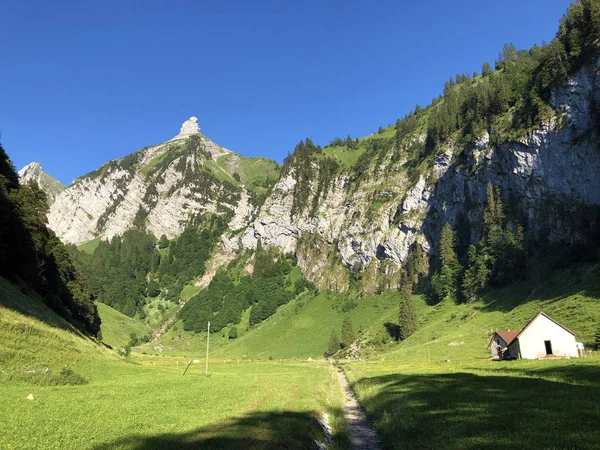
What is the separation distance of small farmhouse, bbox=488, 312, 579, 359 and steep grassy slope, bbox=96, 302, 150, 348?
5466 inches

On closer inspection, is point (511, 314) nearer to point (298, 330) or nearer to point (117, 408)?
point (298, 330)

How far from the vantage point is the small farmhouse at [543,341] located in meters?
59.5

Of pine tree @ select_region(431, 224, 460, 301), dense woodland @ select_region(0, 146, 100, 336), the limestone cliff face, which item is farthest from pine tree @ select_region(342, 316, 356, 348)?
dense woodland @ select_region(0, 146, 100, 336)

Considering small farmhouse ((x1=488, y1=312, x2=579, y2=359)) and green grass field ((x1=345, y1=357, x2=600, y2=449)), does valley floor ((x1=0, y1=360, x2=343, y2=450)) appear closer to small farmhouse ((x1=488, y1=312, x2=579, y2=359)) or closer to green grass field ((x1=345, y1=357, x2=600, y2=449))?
green grass field ((x1=345, y1=357, x2=600, y2=449))

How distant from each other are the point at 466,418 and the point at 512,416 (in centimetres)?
202

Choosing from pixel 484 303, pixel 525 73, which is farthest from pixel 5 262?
pixel 525 73

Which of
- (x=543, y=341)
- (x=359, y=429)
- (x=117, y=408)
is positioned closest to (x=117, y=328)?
(x=543, y=341)

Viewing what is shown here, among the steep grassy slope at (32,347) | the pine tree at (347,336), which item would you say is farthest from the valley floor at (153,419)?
the pine tree at (347,336)

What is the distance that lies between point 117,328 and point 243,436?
17863 cm

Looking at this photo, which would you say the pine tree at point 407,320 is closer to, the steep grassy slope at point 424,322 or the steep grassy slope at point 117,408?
the steep grassy slope at point 424,322

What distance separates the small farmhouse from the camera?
59.5 m

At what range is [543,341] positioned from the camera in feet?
202

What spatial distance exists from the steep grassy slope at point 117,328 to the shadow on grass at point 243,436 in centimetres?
14710

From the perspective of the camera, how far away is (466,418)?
1802 centimetres
